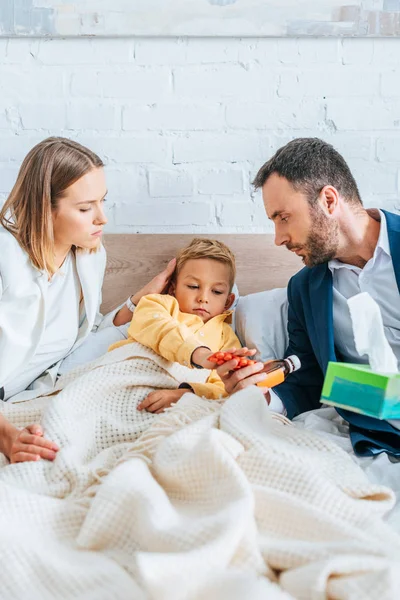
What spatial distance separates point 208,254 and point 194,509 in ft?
3.08

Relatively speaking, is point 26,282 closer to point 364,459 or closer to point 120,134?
point 120,134

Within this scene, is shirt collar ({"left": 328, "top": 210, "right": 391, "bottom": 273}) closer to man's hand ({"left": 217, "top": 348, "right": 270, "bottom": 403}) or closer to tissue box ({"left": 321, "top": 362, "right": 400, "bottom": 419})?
man's hand ({"left": 217, "top": 348, "right": 270, "bottom": 403})

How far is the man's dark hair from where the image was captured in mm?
1540

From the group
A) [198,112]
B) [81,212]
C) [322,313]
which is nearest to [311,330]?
[322,313]

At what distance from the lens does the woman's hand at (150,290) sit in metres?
1.85

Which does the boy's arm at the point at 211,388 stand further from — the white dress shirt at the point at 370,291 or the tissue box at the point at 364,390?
the tissue box at the point at 364,390

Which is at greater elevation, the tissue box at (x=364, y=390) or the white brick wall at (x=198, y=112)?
the white brick wall at (x=198, y=112)

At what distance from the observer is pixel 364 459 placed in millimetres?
1311

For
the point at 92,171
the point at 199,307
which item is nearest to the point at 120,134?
the point at 92,171

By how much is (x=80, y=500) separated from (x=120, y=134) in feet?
4.19

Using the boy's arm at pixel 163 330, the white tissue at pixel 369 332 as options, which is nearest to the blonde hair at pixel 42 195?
the boy's arm at pixel 163 330

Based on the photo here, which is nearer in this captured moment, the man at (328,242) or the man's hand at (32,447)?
the man's hand at (32,447)

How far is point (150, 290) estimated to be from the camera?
6.06 feet

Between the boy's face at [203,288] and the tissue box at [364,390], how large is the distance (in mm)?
736
